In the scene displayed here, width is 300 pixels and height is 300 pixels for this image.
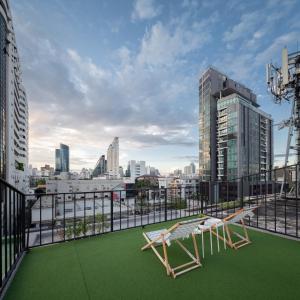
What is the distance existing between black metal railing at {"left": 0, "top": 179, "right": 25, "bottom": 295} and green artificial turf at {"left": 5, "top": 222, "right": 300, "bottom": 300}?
137 mm

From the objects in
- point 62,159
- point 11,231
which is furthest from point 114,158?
point 11,231

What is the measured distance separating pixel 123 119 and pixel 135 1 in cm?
1383

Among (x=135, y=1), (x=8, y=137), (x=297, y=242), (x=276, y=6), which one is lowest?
(x=297, y=242)

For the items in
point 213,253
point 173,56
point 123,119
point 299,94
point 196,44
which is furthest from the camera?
point 123,119

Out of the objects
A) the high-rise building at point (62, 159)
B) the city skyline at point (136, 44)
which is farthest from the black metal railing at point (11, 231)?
the high-rise building at point (62, 159)

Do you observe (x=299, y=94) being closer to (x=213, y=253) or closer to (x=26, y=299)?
(x=213, y=253)

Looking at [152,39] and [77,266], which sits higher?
[152,39]

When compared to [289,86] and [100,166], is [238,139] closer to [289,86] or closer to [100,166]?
[289,86]

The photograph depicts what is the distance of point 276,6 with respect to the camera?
7.05 m

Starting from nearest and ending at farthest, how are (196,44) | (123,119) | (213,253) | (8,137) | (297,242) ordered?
(213,253) < (297,242) < (196,44) < (123,119) < (8,137)

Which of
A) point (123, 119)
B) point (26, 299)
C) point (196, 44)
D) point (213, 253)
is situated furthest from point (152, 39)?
point (123, 119)

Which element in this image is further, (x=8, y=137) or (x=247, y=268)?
(x=8, y=137)

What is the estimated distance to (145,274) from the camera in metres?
2.27

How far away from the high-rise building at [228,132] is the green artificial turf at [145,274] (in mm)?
32467
